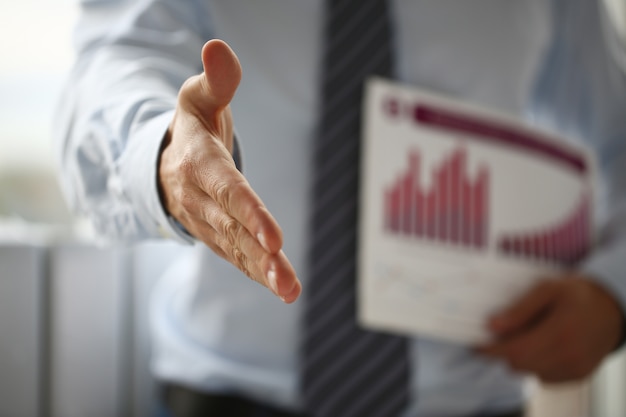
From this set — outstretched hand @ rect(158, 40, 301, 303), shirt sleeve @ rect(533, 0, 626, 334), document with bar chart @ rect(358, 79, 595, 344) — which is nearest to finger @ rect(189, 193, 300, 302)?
outstretched hand @ rect(158, 40, 301, 303)

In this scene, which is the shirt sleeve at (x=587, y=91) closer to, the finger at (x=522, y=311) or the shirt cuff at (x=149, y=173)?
the finger at (x=522, y=311)

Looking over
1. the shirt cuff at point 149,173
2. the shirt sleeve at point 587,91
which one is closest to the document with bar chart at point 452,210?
the shirt sleeve at point 587,91

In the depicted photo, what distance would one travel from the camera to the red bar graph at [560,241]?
0.44 metres

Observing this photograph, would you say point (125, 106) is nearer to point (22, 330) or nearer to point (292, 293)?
point (292, 293)

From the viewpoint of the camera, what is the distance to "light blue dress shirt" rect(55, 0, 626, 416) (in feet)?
0.50

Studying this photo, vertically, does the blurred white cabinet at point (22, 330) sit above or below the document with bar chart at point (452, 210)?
below

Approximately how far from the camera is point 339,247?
417mm

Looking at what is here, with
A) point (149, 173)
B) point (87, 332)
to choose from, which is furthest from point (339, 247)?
point (149, 173)

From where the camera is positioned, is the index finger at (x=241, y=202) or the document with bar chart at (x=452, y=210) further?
the document with bar chart at (x=452, y=210)

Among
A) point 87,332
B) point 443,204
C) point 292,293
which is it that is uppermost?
point 292,293

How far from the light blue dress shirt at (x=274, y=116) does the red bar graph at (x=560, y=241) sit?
0.06 ft

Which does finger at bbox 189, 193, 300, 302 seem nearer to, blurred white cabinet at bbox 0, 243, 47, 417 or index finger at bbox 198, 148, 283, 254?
index finger at bbox 198, 148, 283, 254

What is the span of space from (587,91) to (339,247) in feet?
1.22

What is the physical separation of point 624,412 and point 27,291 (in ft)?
2.83
